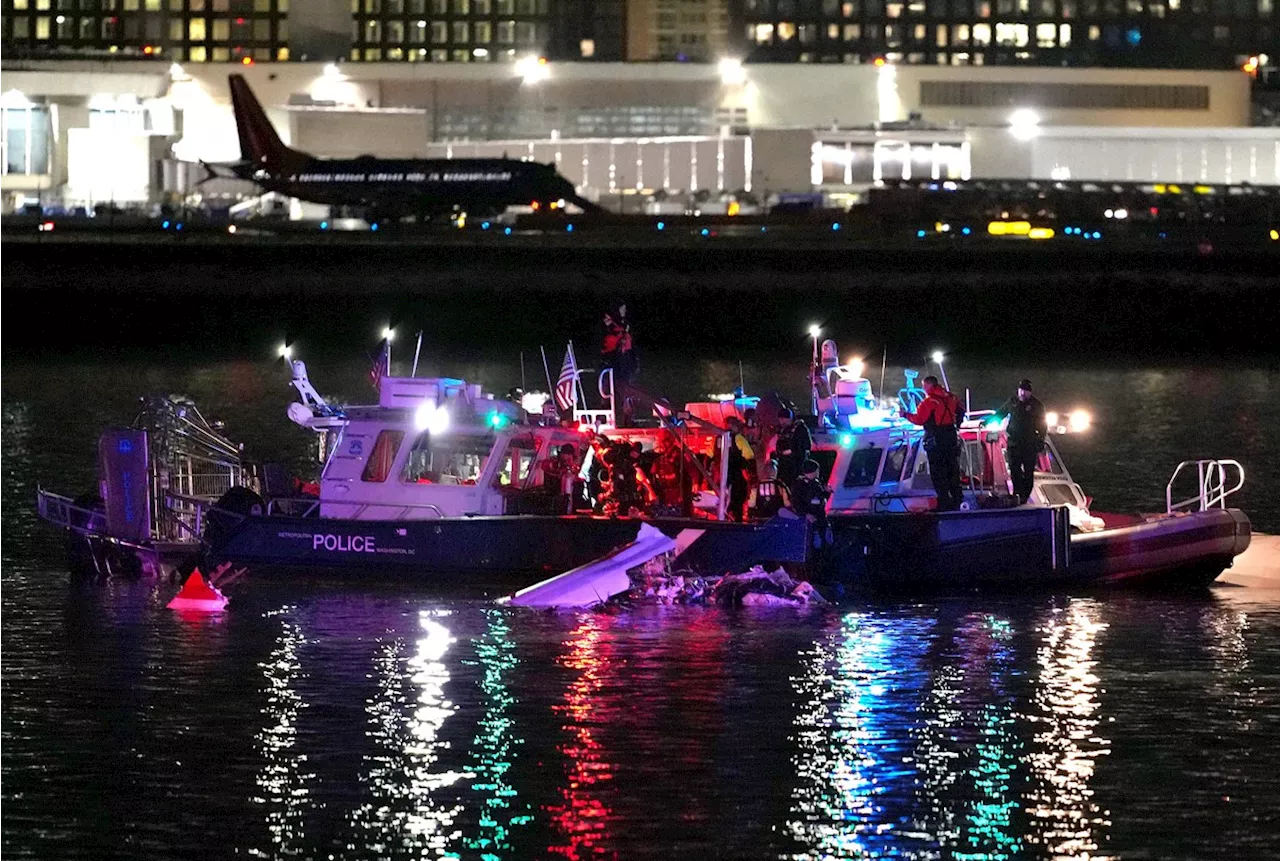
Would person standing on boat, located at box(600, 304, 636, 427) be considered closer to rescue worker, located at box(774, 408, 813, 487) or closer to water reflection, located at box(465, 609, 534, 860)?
rescue worker, located at box(774, 408, 813, 487)

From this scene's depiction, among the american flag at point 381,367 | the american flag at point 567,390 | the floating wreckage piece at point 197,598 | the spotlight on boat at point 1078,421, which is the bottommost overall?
the floating wreckage piece at point 197,598

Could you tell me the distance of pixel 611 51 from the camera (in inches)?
6890

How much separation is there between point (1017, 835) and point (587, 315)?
66655mm

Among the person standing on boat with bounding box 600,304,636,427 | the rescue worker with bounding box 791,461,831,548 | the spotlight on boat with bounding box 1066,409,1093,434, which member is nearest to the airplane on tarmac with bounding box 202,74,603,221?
the person standing on boat with bounding box 600,304,636,427

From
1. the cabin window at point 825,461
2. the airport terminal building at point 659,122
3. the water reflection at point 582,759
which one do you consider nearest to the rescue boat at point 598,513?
the cabin window at point 825,461

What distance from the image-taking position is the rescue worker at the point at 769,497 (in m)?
29.3

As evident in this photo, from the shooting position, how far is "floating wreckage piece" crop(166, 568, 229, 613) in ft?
94.0

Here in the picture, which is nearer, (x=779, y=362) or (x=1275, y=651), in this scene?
(x=1275, y=651)

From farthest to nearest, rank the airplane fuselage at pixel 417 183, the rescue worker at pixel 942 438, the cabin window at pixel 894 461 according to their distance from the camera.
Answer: the airplane fuselage at pixel 417 183, the cabin window at pixel 894 461, the rescue worker at pixel 942 438

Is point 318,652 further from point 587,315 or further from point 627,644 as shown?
point 587,315

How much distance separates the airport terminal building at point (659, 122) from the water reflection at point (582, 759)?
319ft

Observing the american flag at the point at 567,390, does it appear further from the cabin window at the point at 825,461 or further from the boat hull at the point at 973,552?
the boat hull at the point at 973,552

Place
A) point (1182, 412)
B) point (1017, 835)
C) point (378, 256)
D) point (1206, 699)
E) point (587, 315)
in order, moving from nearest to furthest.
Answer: point (1017, 835) < point (1206, 699) < point (1182, 412) < point (587, 315) < point (378, 256)

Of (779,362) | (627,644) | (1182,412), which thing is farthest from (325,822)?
(779,362)
